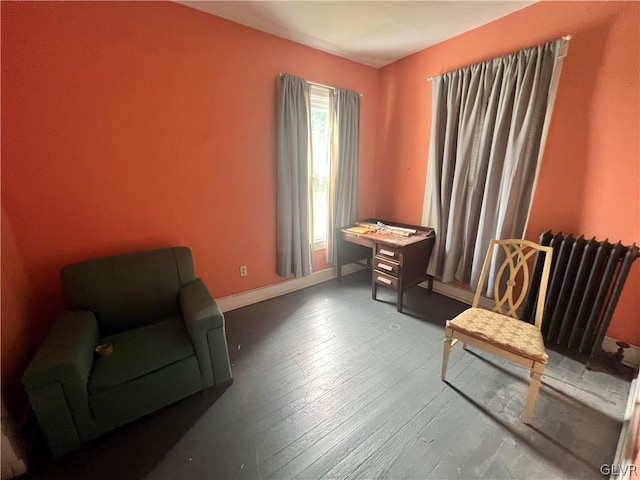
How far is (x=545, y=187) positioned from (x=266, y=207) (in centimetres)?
241

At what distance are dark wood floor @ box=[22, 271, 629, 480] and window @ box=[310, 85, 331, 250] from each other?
1375 millimetres

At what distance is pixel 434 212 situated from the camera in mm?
2764

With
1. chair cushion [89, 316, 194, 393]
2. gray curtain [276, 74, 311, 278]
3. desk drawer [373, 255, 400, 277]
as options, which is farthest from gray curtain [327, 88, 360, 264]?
chair cushion [89, 316, 194, 393]

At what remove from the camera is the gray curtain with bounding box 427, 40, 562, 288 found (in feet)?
6.70

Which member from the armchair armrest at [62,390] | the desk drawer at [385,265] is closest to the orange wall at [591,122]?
the desk drawer at [385,265]

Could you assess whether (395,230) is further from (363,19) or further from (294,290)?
(363,19)

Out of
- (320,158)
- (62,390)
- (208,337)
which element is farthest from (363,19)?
(62,390)

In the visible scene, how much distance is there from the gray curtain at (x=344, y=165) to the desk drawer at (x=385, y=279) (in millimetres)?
673

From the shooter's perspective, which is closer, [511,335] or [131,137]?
[511,335]

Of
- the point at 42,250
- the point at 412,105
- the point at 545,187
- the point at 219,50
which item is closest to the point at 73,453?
the point at 42,250

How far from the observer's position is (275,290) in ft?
9.53

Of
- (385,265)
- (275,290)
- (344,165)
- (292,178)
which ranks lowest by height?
(275,290)

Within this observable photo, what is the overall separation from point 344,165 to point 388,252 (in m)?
1.16

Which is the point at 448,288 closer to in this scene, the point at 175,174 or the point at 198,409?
the point at 198,409
